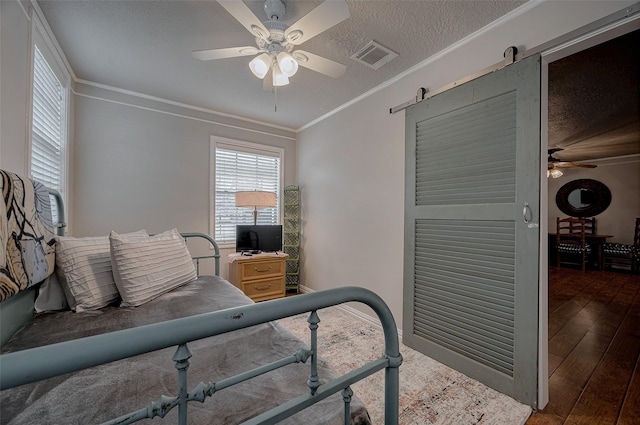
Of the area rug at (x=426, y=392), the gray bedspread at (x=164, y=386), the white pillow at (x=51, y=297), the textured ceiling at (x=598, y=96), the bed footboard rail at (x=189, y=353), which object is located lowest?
the area rug at (x=426, y=392)

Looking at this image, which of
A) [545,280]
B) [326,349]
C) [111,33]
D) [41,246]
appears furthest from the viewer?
[326,349]

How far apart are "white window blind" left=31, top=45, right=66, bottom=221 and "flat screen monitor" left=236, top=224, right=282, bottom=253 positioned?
1728mm

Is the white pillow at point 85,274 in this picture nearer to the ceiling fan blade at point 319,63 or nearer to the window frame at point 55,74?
the window frame at point 55,74

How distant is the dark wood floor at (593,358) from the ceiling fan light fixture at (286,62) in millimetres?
2547

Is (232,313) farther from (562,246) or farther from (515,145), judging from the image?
(562,246)

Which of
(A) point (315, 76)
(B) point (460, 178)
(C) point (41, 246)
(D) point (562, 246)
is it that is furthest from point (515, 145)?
(D) point (562, 246)

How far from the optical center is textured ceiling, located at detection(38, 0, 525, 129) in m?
1.71

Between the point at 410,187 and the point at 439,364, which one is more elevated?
the point at 410,187

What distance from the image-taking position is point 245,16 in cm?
143

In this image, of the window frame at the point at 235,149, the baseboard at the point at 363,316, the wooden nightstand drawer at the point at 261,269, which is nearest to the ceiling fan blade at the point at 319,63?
the window frame at the point at 235,149

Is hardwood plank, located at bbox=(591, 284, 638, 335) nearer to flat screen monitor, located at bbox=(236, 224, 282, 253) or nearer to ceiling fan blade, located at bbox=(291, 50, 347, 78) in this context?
ceiling fan blade, located at bbox=(291, 50, 347, 78)

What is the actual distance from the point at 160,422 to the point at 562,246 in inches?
296

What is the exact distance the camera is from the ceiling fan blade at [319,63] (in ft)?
5.71

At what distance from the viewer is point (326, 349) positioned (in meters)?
2.22
